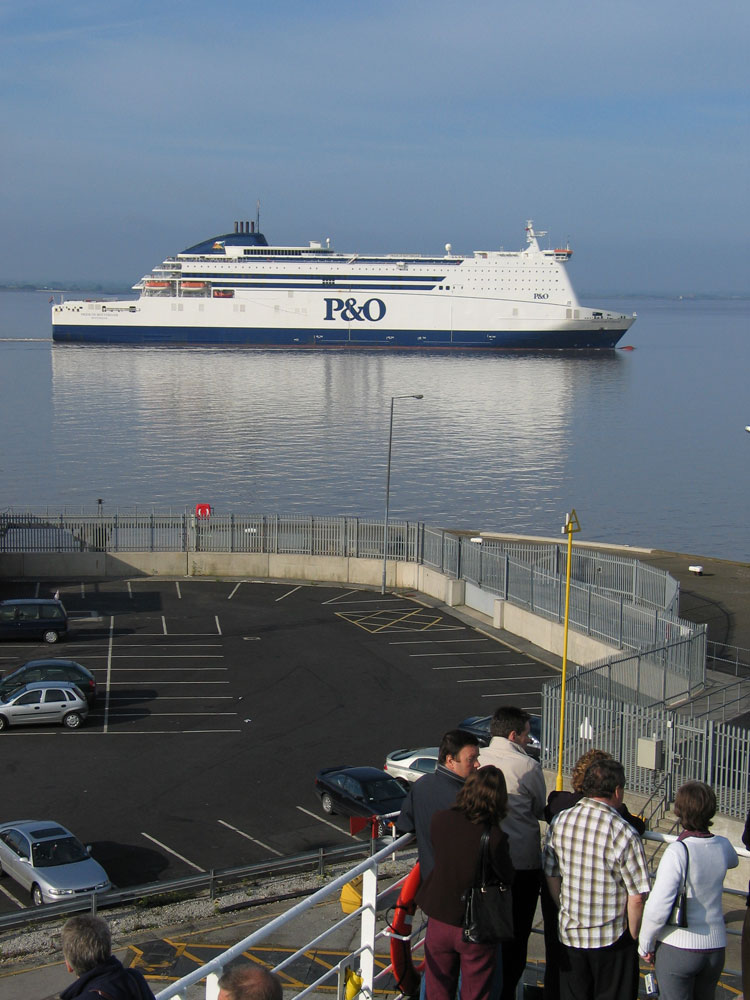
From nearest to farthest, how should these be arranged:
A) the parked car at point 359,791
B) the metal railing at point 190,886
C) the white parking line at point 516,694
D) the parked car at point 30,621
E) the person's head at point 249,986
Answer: the person's head at point 249,986 < the metal railing at point 190,886 < the parked car at point 359,791 < the white parking line at point 516,694 < the parked car at point 30,621

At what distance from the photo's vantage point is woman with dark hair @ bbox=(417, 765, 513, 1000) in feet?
13.3

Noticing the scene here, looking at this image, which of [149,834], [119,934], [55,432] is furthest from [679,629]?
[55,432]

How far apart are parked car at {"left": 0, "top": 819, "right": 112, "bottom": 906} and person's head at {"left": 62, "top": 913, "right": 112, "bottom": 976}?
304 inches

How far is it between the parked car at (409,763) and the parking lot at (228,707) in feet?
3.19

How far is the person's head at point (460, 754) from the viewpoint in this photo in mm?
4379

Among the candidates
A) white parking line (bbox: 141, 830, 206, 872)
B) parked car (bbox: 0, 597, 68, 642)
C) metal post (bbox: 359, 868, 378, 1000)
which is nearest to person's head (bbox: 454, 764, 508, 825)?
metal post (bbox: 359, 868, 378, 1000)

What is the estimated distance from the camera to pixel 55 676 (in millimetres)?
17547

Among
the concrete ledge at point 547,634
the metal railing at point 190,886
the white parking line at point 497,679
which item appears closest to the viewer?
the metal railing at point 190,886

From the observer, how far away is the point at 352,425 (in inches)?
2692

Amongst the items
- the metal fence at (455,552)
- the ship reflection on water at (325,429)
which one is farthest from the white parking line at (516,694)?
the ship reflection on water at (325,429)

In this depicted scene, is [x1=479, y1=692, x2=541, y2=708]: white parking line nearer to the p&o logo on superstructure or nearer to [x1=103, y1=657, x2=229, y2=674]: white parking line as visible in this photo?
[x1=103, y1=657, x2=229, y2=674]: white parking line

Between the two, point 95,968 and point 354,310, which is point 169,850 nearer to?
point 95,968

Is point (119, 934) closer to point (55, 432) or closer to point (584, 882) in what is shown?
point (584, 882)

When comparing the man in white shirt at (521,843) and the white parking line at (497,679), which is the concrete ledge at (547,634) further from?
the man in white shirt at (521,843)
